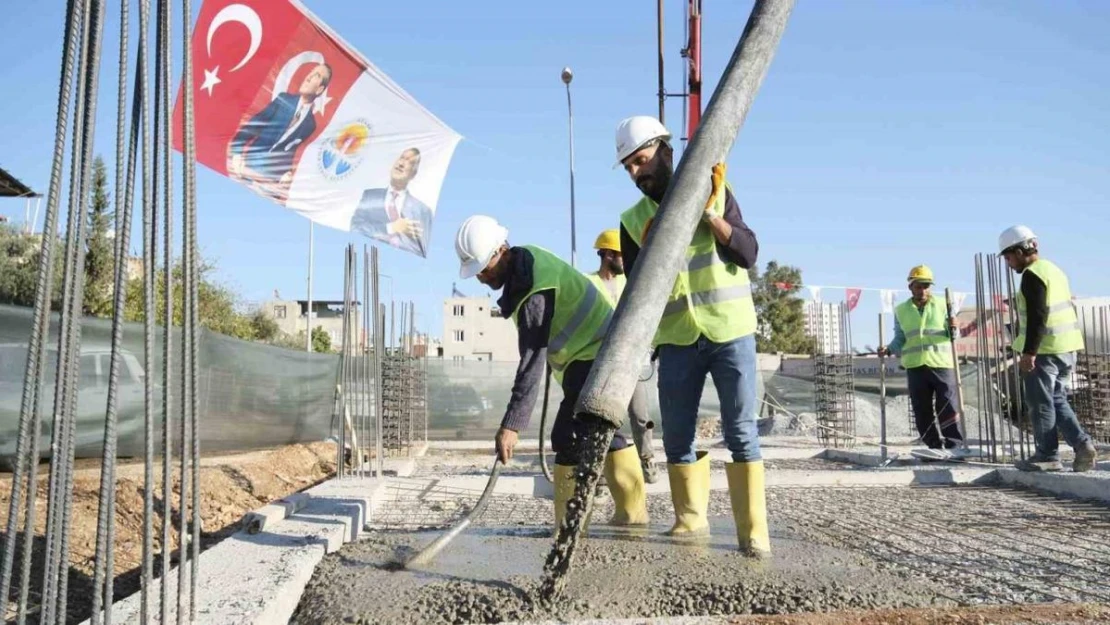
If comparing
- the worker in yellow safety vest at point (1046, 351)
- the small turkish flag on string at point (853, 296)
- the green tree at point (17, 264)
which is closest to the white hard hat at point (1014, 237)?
the worker in yellow safety vest at point (1046, 351)

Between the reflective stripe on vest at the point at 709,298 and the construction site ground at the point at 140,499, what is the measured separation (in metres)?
2.43

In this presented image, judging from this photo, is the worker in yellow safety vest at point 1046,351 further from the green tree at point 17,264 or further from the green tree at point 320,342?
the green tree at point 320,342

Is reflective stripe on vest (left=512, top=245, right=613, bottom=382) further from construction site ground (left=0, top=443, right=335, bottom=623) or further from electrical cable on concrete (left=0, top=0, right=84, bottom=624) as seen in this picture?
electrical cable on concrete (left=0, top=0, right=84, bottom=624)

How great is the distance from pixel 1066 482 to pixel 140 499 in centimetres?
653

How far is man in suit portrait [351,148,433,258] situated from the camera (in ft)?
26.6

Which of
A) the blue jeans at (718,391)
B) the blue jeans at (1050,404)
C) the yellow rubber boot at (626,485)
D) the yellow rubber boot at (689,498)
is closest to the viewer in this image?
the blue jeans at (718,391)

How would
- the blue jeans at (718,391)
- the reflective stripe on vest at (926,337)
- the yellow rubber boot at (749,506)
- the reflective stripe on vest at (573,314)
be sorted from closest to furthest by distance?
1. the yellow rubber boot at (749,506)
2. the blue jeans at (718,391)
3. the reflective stripe on vest at (573,314)
4. the reflective stripe on vest at (926,337)

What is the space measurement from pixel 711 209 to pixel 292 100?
5.18 metres

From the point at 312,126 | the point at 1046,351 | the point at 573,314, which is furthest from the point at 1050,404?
the point at 312,126

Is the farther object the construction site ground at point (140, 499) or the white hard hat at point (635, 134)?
the construction site ground at point (140, 499)

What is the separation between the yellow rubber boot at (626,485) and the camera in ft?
14.2

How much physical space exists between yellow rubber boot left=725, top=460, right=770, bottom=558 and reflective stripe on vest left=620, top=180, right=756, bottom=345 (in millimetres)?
550

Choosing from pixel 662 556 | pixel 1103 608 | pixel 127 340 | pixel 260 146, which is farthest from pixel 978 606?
pixel 127 340

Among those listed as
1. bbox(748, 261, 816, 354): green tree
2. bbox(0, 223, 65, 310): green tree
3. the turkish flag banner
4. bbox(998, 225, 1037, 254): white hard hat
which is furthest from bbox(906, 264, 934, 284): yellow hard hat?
bbox(748, 261, 816, 354): green tree
